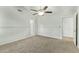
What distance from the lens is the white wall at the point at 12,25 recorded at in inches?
73.8

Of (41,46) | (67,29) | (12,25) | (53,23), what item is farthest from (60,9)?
(12,25)

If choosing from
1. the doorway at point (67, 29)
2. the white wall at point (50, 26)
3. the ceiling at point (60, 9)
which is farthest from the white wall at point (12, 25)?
the doorway at point (67, 29)

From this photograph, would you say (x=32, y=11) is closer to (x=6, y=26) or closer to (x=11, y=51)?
(x=6, y=26)

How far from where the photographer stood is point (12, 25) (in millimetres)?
1917

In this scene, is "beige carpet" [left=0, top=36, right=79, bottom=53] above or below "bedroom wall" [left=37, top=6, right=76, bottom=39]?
below

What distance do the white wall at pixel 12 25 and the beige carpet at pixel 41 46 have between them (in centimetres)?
15

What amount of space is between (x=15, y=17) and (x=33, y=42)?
661 millimetres

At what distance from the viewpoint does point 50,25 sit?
196 cm

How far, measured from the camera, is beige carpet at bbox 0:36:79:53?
6.31ft

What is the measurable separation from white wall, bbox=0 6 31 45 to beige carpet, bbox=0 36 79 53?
152 mm

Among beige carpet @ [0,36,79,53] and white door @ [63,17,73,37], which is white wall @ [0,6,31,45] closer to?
beige carpet @ [0,36,79,53]

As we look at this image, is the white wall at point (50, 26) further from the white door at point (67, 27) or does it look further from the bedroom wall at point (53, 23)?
the white door at point (67, 27)

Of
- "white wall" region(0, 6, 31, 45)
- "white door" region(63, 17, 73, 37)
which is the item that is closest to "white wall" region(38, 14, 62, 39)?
"white door" region(63, 17, 73, 37)
